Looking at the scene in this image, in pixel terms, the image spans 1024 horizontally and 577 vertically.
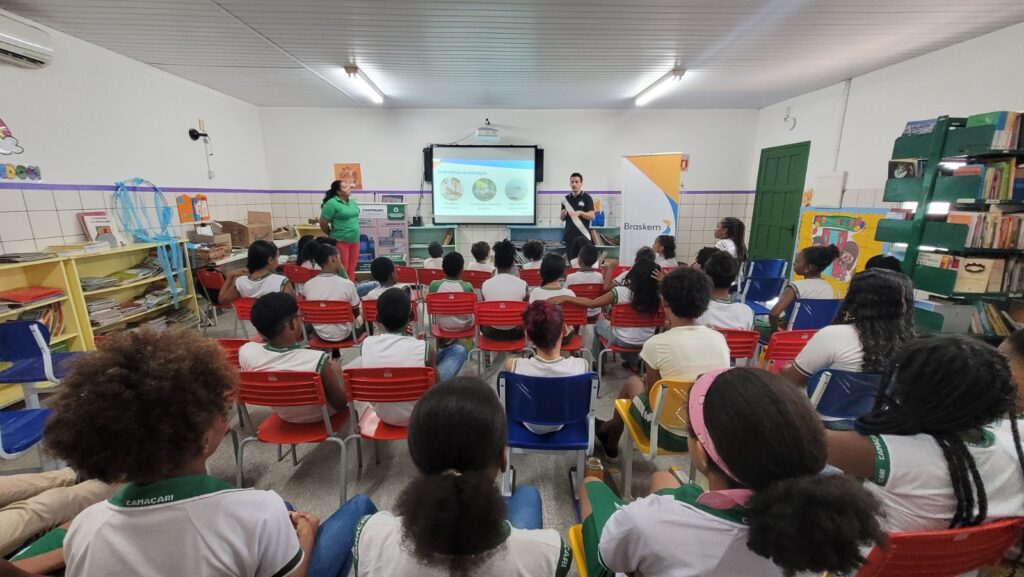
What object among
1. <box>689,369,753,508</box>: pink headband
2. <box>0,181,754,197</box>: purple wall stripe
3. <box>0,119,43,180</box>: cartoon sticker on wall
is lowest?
<box>689,369,753,508</box>: pink headband

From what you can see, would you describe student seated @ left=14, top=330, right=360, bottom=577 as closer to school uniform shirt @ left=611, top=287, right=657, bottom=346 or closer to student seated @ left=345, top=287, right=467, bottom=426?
student seated @ left=345, top=287, right=467, bottom=426

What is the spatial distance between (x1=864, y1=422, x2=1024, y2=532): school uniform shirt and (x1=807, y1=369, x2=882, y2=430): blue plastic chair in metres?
0.69

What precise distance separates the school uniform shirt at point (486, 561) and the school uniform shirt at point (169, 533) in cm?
24

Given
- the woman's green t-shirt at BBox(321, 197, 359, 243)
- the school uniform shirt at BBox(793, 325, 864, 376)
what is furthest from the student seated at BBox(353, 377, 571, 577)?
the woman's green t-shirt at BBox(321, 197, 359, 243)

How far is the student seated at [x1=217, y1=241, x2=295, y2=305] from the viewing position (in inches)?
131

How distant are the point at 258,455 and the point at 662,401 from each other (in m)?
2.41

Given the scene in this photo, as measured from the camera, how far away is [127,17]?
3248mm

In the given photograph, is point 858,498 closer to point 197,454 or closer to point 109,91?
point 197,454

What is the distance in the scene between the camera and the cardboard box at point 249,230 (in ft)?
18.0

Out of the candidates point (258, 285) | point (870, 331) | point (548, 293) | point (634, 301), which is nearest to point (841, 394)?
point (870, 331)

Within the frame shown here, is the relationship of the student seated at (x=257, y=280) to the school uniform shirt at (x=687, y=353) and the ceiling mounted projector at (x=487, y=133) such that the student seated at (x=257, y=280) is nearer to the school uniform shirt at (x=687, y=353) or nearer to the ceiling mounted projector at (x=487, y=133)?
the school uniform shirt at (x=687, y=353)

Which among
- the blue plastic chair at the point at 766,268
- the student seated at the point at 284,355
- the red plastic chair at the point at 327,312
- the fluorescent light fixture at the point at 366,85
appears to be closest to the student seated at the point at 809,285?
the blue plastic chair at the point at 766,268

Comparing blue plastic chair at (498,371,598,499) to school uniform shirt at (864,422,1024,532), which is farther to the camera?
blue plastic chair at (498,371,598,499)

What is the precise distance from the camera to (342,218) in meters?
5.23
